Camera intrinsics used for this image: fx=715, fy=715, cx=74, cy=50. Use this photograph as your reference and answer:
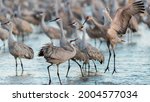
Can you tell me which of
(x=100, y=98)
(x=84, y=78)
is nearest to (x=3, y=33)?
(x=84, y=78)

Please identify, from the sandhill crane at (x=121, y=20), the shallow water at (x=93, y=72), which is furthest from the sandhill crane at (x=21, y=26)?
the sandhill crane at (x=121, y=20)

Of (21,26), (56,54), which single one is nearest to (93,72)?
(56,54)

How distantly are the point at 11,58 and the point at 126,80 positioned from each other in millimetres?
4005

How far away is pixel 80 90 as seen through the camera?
1275cm

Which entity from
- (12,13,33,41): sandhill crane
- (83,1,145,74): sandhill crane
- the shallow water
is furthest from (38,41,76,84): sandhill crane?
(12,13,33,41): sandhill crane

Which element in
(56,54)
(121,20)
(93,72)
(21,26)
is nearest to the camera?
(56,54)

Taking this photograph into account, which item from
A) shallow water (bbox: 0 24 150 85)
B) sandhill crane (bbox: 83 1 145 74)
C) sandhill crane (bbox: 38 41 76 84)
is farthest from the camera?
sandhill crane (bbox: 83 1 145 74)

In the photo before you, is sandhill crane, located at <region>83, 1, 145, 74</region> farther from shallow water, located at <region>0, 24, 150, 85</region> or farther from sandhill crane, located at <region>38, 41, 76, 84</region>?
sandhill crane, located at <region>38, 41, 76, 84</region>

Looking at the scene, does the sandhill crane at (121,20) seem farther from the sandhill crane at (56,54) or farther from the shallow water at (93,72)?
the sandhill crane at (56,54)

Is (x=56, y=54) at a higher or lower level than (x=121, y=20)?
lower

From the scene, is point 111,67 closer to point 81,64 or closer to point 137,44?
point 81,64

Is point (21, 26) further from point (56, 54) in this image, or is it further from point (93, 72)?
point (56, 54)

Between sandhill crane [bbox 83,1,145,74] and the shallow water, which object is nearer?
the shallow water

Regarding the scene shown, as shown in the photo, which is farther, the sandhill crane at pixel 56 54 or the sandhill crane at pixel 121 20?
the sandhill crane at pixel 121 20
